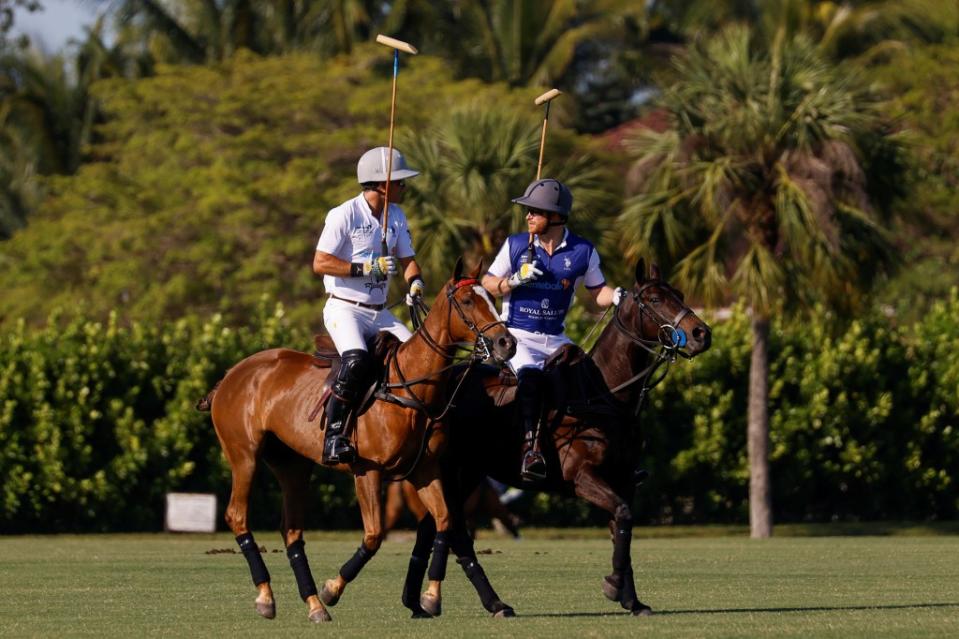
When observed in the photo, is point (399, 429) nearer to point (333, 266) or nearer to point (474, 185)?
point (333, 266)

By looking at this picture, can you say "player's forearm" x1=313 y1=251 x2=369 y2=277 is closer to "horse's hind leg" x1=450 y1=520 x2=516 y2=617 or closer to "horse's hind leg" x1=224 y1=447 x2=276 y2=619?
"horse's hind leg" x1=224 y1=447 x2=276 y2=619

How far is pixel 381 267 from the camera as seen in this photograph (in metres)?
11.7

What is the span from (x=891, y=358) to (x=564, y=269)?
19260 mm

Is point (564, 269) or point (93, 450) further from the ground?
point (564, 269)

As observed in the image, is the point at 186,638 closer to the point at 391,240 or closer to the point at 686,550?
the point at 391,240

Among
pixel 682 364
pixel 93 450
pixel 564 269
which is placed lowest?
pixel 93 450

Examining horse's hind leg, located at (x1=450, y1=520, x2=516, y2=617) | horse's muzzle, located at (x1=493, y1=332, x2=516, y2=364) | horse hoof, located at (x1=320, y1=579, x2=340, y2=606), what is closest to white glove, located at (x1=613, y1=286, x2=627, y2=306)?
horse's hind leg, located at (x1=450, y1=520, x2=516, y2=617)

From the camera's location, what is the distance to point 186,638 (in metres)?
10.2

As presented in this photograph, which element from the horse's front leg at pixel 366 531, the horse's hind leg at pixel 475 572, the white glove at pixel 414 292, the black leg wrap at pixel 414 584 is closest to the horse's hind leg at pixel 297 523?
the horse's front leg at pixel 366 531

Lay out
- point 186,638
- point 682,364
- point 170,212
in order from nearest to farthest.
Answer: point 186,638 < point 682,364 < point 170,212

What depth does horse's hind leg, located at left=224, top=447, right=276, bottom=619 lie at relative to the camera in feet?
39.3

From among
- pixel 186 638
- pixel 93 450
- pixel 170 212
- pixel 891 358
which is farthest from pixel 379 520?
pixel 170 212

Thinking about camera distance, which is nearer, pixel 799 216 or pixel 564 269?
pixel 564 269

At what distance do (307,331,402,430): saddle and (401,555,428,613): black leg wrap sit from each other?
1.05 m
